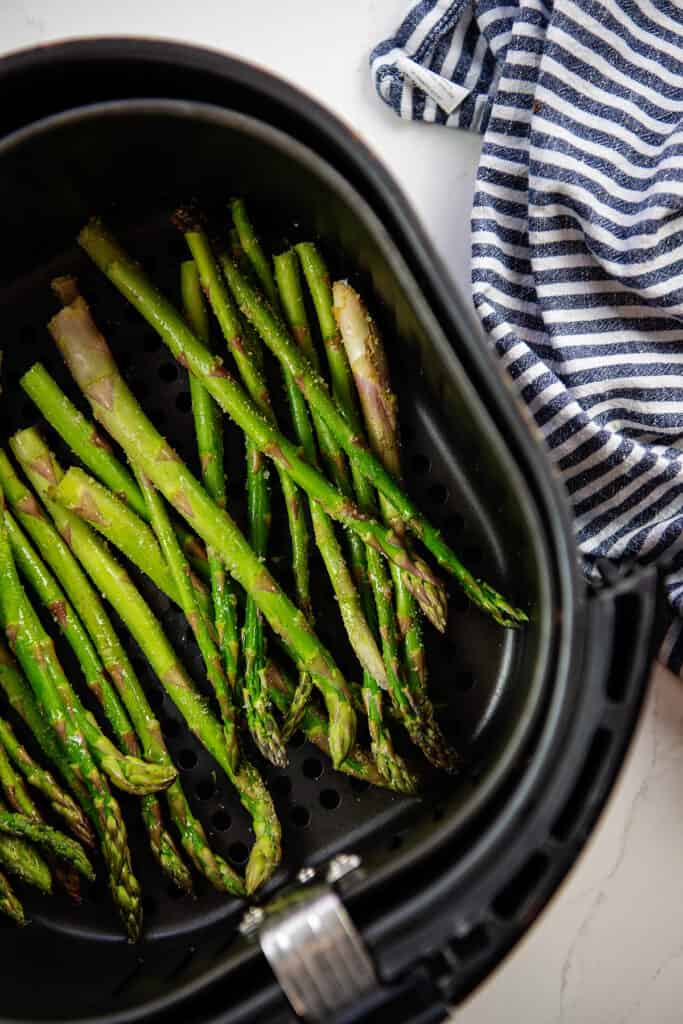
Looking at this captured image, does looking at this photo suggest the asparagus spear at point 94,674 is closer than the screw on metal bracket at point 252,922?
No

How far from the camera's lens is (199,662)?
0.90m

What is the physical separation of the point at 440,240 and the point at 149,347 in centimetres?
31

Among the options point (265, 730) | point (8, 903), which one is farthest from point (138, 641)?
point (8, 903)

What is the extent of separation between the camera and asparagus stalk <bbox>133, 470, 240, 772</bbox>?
2.73 feet

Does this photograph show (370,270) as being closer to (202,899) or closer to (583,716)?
(583,716)

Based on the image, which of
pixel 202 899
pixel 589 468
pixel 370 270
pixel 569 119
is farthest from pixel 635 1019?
pixel 569 119

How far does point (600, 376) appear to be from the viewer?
883mm

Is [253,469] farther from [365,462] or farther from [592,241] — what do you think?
[592,241]

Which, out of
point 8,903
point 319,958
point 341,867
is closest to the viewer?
point 319,958

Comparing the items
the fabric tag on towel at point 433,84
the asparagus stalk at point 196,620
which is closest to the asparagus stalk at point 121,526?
the asparagus stalk at point 196,620

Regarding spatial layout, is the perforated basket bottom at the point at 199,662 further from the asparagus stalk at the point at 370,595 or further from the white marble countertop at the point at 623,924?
the white marble countertop at the point at 623,924

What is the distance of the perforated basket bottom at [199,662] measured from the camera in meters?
0.85

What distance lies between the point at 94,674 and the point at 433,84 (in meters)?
0.65

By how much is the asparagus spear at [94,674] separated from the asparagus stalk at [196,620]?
0.07 metres
